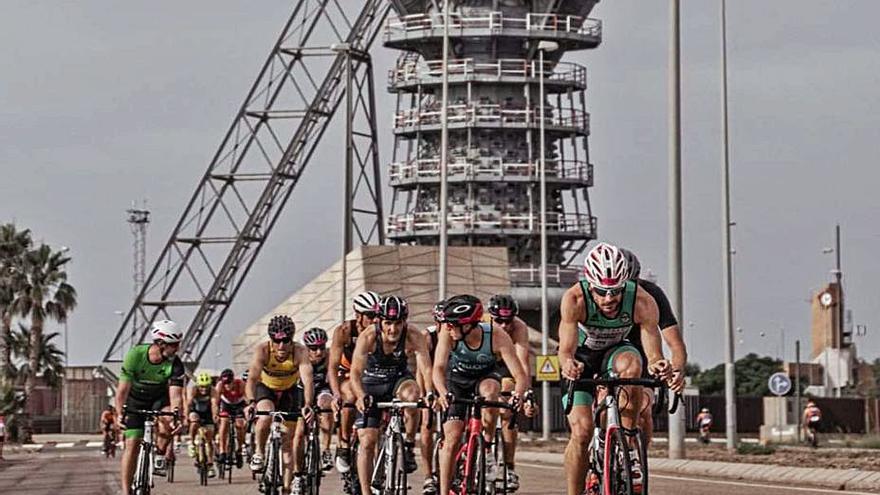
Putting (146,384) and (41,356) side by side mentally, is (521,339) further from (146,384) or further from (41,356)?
(41,356)

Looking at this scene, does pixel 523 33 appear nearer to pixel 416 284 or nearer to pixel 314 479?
pixel 416 284

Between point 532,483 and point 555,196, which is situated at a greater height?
point 555,196

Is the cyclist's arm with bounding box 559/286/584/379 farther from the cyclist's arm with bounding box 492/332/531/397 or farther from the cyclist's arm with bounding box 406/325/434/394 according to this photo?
the cyclist's arm with bounding box 406/325/434/394

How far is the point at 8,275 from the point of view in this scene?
299 ft

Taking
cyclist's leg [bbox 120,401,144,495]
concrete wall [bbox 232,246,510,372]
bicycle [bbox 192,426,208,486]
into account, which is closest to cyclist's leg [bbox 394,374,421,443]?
cyclist's leg [bbox 120,401,144,495]

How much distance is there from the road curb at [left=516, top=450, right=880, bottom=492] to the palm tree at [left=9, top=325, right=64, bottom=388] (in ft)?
196

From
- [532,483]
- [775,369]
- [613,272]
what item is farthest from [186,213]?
[613,272]

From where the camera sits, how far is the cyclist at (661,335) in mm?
13695

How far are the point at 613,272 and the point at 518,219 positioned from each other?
310 feet

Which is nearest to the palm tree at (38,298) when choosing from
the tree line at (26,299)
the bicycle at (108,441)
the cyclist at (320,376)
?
the tree line at (26,299)

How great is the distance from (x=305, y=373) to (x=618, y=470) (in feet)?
23.4

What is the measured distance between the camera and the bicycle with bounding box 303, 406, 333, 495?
19.6m

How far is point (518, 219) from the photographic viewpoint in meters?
108

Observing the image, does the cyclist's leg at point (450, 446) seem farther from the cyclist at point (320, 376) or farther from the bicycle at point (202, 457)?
the bicycle at point (202, 457)
